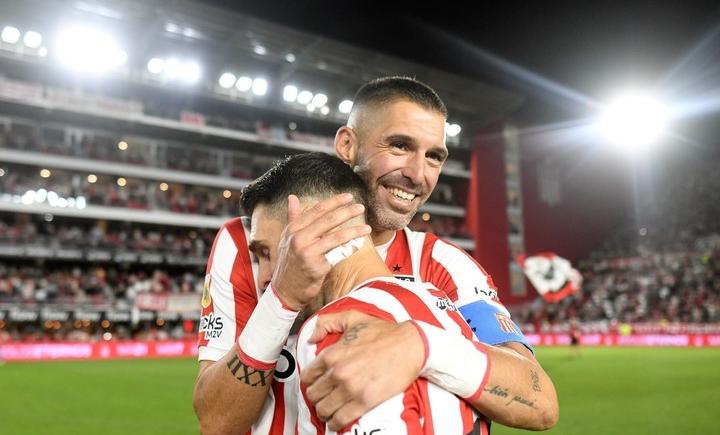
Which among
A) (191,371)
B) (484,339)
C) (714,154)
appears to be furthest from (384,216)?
(714,154)

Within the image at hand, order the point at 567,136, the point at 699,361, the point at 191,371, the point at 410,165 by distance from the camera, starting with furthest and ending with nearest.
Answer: the point at 567,136, the point at 699,361, the point at 191,371, the point at 410,165

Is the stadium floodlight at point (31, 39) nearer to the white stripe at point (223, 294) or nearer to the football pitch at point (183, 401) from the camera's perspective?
the football pitch at point (183, 401)

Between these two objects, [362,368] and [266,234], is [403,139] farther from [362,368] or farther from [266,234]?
[362,368]

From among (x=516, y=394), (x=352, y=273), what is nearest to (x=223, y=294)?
(x=352, y=273)

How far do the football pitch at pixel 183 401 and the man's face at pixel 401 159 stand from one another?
684cm

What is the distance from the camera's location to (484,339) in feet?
8.30

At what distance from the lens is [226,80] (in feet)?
139

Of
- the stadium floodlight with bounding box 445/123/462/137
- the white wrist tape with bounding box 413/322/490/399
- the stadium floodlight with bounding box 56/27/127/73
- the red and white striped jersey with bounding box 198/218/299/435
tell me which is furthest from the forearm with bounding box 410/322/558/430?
the stadium floodlight with bounding box 445/123/462/137

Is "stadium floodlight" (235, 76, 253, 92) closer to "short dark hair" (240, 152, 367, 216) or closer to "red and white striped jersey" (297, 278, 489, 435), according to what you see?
"short dark hair" (240, 152, 367, 216)

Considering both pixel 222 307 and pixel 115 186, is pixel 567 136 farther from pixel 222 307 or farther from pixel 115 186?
pixel 222 307

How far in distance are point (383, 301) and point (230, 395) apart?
0.81 metres

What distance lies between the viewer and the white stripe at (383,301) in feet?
6.31

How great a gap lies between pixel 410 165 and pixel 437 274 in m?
→ 0.53

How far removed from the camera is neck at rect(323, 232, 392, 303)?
2.07 metres
